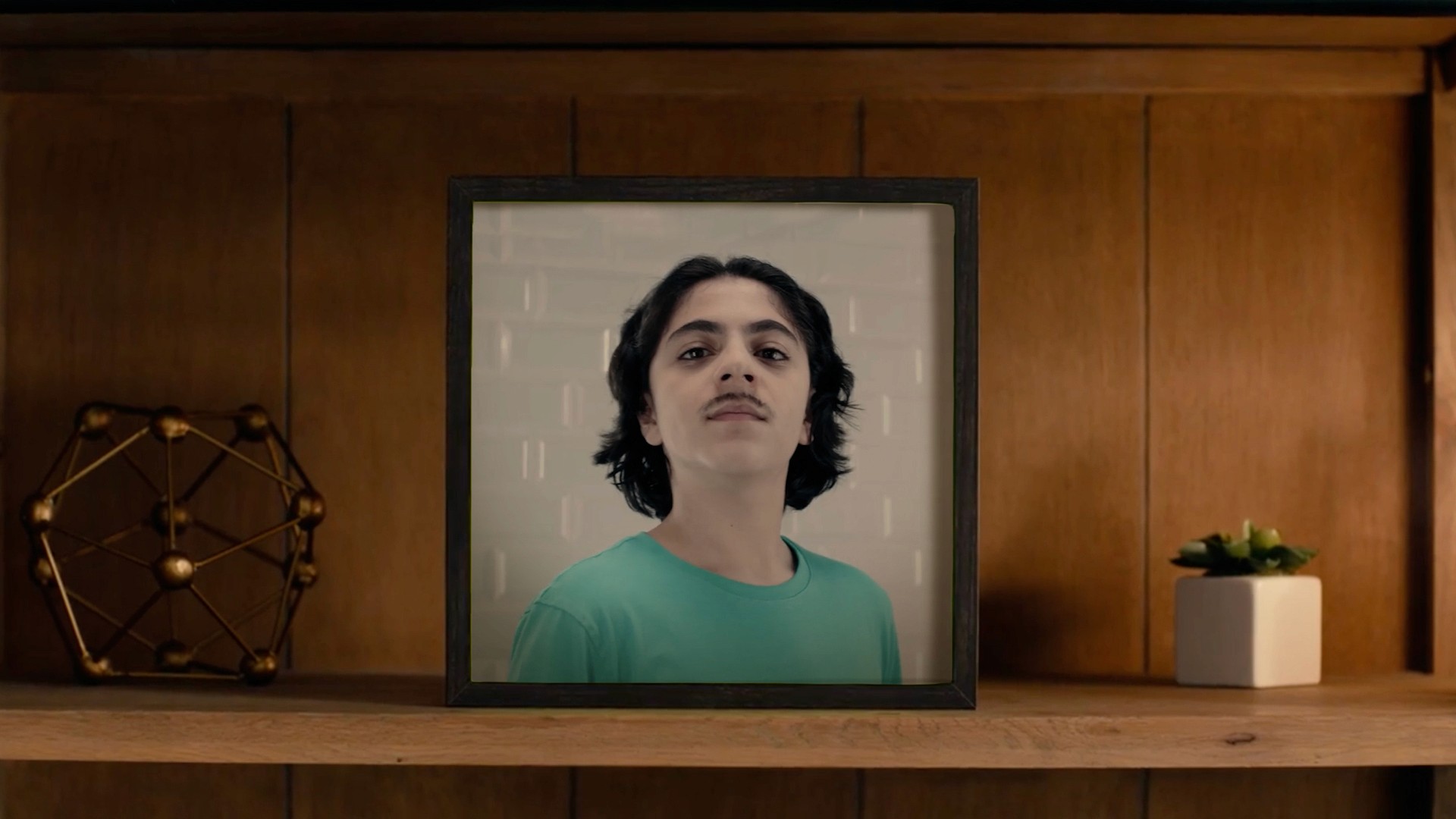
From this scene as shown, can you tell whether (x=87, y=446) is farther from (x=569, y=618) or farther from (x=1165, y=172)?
(x=1165, y=172)

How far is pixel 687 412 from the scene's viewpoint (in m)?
0.76

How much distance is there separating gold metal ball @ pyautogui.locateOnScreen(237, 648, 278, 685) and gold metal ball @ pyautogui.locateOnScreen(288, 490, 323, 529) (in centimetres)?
8

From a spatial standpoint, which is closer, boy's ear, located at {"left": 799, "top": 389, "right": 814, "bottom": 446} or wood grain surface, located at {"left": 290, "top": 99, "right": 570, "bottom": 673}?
boy's ear, located at {"left": 799, "top": 389, "right": 814, "bottom": 446}

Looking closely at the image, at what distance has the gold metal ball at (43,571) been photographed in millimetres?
816

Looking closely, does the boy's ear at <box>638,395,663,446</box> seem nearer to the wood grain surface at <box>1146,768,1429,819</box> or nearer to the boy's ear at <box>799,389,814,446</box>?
the boy's ear at <box>799,389,814,446</box>

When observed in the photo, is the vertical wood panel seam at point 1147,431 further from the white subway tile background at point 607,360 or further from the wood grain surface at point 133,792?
the wood grain surface at point 133,792

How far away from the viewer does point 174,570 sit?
0.80 m

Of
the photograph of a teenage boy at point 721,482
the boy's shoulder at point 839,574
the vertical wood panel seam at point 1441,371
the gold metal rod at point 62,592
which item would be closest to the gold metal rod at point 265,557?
the gold metal rod at point 62,592

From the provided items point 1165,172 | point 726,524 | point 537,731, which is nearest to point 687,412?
point 726,524

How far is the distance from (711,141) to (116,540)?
44cm

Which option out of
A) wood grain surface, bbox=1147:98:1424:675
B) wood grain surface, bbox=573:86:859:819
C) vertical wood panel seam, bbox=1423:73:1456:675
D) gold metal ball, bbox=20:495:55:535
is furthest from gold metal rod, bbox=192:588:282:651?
vertical wood panel seam, bbox=1423:73:1456:675

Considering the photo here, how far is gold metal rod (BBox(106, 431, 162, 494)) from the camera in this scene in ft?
2.79

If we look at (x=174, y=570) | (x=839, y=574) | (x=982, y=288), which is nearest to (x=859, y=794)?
(x=839, y=574)

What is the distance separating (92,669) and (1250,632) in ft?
2.11
